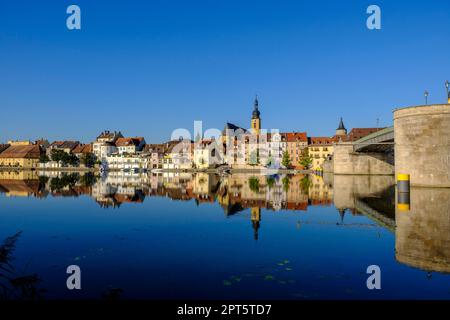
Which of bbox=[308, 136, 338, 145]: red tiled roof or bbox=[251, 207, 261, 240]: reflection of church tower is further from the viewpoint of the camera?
bbox=[308, 136, 338, 145]: red tiled roof

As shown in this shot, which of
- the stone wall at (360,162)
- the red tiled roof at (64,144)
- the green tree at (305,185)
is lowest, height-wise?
the green tree at (305,185)

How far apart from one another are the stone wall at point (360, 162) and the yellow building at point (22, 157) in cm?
12949

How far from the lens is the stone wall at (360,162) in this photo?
8231cm

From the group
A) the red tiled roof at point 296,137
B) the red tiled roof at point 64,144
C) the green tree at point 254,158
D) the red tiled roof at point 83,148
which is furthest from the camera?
the red tiled roof at point 64,144

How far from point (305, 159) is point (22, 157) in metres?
112

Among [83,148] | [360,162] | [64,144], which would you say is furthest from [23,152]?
[360,162]

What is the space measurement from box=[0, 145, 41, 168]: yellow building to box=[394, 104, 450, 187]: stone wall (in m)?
155

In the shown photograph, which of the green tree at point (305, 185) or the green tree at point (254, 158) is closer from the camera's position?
the green tree at point (305, 185)

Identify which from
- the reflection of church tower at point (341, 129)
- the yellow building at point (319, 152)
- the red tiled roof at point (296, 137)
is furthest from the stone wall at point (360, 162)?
the reflection of church tower at point (341, 129)

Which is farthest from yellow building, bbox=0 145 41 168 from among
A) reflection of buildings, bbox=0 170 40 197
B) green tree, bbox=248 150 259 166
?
reflection of buildings, bbox=0 170 40 197

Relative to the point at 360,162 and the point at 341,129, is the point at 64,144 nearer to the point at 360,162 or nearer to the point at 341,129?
the point at 341,129

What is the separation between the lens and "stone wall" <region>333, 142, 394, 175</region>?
82.3 metres

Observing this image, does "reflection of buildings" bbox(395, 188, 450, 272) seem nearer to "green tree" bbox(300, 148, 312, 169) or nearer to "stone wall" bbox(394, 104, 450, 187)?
"stone wall" bbox(394, 104, 450, 187)

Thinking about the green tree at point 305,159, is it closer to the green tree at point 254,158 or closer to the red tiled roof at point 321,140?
the red tiled roof at point 321,140
